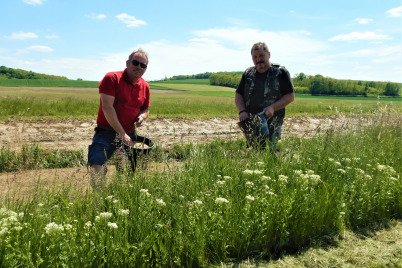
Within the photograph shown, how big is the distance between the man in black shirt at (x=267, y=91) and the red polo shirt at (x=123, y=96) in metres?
1.62

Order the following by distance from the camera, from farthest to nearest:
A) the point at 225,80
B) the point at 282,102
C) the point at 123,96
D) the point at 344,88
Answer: the point at 225,80, the point at 344,88, the point at 282,102, the point at 123,96

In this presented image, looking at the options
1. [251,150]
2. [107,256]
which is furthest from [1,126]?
[107,256]

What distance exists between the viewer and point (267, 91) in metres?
5.13

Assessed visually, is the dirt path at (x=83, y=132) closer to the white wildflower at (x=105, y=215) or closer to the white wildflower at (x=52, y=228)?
the white wildflower at (x=105, y=215)

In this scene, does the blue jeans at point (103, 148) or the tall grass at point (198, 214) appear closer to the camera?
the tall grass at point (198, 214)

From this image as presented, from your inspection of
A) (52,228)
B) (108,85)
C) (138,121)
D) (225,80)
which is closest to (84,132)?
(138,121)

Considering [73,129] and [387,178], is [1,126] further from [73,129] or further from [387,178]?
[387,178]

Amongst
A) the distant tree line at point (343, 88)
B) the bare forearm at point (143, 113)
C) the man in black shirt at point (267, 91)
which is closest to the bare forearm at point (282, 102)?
the man in black shirt at point (267, 91)

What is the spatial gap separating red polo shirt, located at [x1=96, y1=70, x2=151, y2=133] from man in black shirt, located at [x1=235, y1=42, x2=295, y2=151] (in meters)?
1.62

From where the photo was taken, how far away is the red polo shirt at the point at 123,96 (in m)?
4.19

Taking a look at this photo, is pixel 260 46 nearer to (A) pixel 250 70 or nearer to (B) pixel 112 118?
(A) pixel 250 70

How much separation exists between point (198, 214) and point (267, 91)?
2.64m

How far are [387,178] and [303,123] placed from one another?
12774 millimetres

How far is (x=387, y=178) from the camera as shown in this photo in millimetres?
4539
